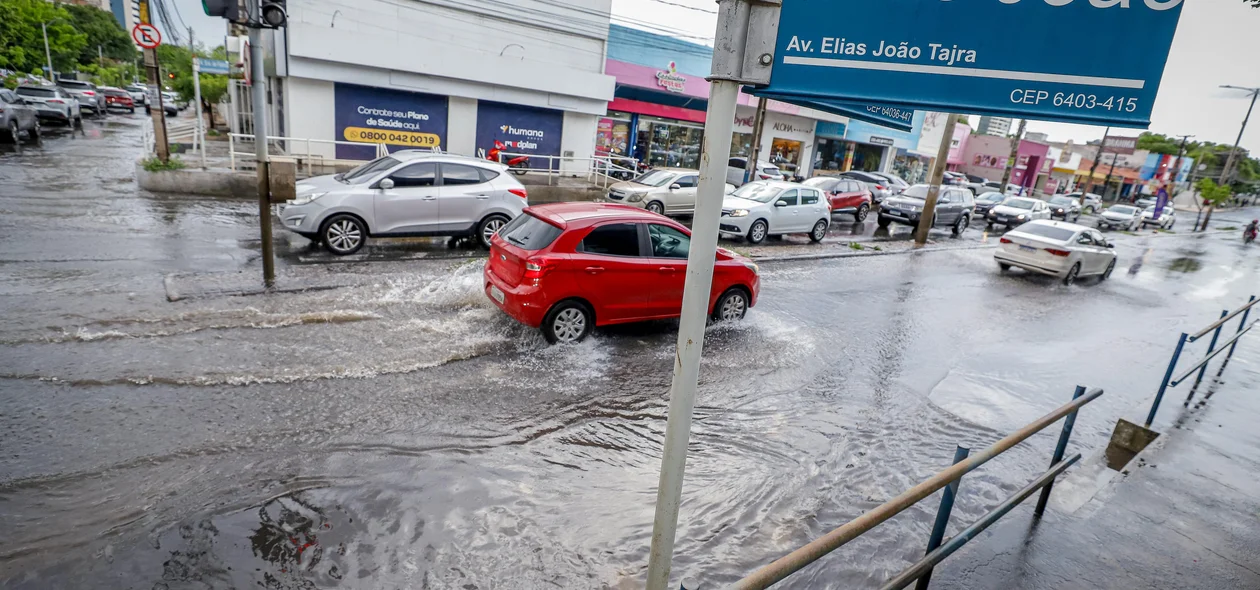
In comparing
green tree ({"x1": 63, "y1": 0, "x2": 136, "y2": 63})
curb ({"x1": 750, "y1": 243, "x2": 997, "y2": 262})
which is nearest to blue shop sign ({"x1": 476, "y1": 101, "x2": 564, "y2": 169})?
curb ({"x1": 750, "y1": 243, "x2": 997, "y2": 262})

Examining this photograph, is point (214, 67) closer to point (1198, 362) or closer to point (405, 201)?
point (405, 201)

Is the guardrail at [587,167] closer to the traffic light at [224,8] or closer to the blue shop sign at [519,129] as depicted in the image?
the blue shop sign at [519,129]

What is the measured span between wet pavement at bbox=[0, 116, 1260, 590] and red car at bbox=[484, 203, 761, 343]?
420 mm

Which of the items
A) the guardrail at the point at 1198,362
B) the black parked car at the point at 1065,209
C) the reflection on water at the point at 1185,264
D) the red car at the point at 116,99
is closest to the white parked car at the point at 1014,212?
the reflection on water at the point at 1185,264

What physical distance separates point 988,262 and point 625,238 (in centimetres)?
1363

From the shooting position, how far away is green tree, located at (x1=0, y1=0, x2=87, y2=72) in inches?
1202

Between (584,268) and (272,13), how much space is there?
15.7 ft

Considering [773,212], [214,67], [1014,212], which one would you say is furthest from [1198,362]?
[214,67]

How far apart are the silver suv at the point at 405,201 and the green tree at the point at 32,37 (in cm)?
3266

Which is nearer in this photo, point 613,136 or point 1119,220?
point 613,136

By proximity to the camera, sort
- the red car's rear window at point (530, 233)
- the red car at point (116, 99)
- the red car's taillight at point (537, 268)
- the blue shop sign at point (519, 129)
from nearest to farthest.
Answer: the red car's taillight at point (537, 268) < the red car's rear window at point (530, 233) < the blue shop sign at point (519, 129) < the red car at point (116, 99)

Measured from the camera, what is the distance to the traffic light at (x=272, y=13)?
24.4 feet

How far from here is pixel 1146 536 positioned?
4324 mm

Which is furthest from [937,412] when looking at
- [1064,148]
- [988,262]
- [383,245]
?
[1064,148]
